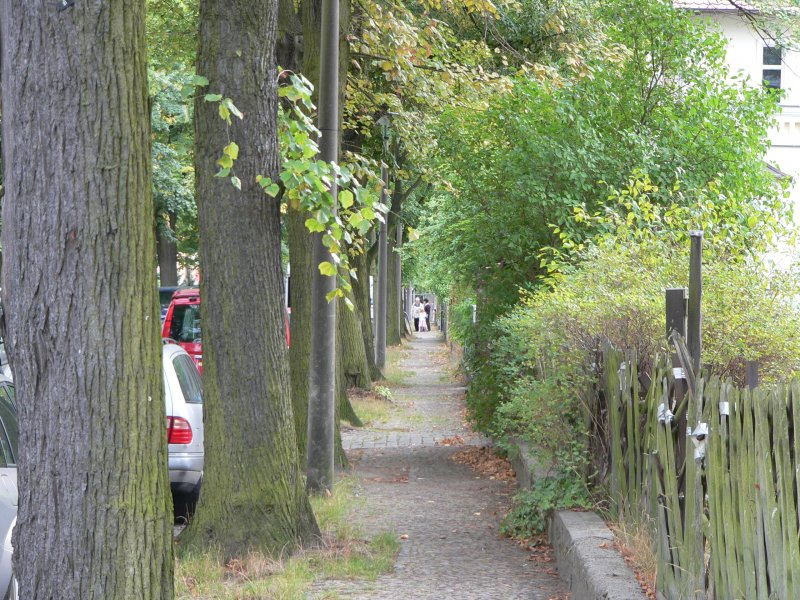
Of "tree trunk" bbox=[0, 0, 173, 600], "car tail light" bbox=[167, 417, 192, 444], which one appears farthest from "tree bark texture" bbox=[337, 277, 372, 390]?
"tree trunk" bbox=[0, 0, 173, 600]

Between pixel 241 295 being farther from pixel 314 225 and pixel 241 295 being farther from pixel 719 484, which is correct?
pixel 719 484

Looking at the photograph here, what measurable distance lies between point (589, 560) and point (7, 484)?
3252 mm

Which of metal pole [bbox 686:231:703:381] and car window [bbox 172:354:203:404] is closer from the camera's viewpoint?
metal pole [bbox 686:231:703:381]

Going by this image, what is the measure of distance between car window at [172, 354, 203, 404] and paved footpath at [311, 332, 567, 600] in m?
1.89

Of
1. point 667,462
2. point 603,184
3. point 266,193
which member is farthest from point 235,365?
point 603,184

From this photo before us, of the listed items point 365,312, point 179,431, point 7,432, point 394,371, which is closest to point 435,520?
point 179,431

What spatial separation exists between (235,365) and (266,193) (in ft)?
4.07

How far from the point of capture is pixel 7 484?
237 inches

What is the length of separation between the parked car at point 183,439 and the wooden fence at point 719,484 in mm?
4259

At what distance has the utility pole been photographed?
34.6 feet

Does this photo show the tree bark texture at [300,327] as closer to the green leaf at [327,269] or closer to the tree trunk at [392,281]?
the green leaf at [327,269]

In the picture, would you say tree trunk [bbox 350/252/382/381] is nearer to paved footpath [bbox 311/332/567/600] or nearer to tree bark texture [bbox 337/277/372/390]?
tree bark texture [bbox 337/277/372/390]

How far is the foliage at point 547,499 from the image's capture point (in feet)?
26.5

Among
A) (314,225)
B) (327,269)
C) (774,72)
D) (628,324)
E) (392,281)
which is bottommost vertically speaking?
(628,324)
